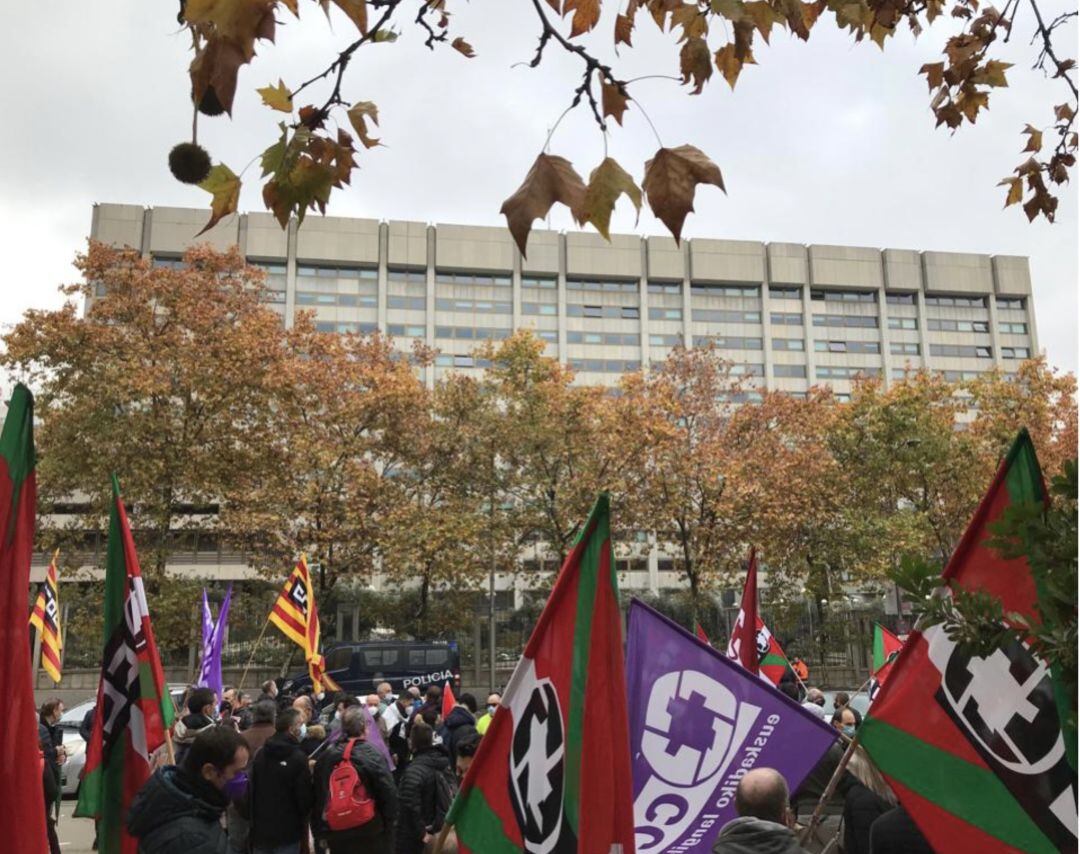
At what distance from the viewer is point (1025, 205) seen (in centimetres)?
564

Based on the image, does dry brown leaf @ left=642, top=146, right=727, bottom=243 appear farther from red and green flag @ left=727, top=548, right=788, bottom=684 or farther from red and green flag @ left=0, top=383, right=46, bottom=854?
red and green flag @ left=727, top=548, right=788, bottom=684

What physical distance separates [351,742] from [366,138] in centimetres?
485

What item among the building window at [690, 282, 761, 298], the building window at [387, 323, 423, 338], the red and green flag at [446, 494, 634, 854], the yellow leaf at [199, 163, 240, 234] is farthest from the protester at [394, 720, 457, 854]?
the building window at [690, 282, 761, 298]

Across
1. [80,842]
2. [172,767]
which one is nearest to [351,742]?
[172,767]

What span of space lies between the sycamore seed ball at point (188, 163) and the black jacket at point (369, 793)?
4.76 metres

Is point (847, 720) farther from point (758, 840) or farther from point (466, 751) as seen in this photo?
point (758, 840)

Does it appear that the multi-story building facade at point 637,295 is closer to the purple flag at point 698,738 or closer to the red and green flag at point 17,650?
the purple flag at point 698,738

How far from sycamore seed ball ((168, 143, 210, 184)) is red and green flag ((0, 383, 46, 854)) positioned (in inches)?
44.0

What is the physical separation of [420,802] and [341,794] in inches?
24.5

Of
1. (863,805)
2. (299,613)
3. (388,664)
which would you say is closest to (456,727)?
(863,805)

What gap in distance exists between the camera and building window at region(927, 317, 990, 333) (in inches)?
2589

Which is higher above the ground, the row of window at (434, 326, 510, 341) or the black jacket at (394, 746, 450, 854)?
the row of window at (434, 326, 510, 341)

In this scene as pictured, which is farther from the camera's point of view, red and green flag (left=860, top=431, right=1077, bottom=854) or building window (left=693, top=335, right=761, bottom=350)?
building window (left=693, top=335, right=761, bottom=350)

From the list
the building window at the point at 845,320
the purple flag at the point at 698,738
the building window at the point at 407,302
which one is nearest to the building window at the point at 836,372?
the building window at the point at 845,320
